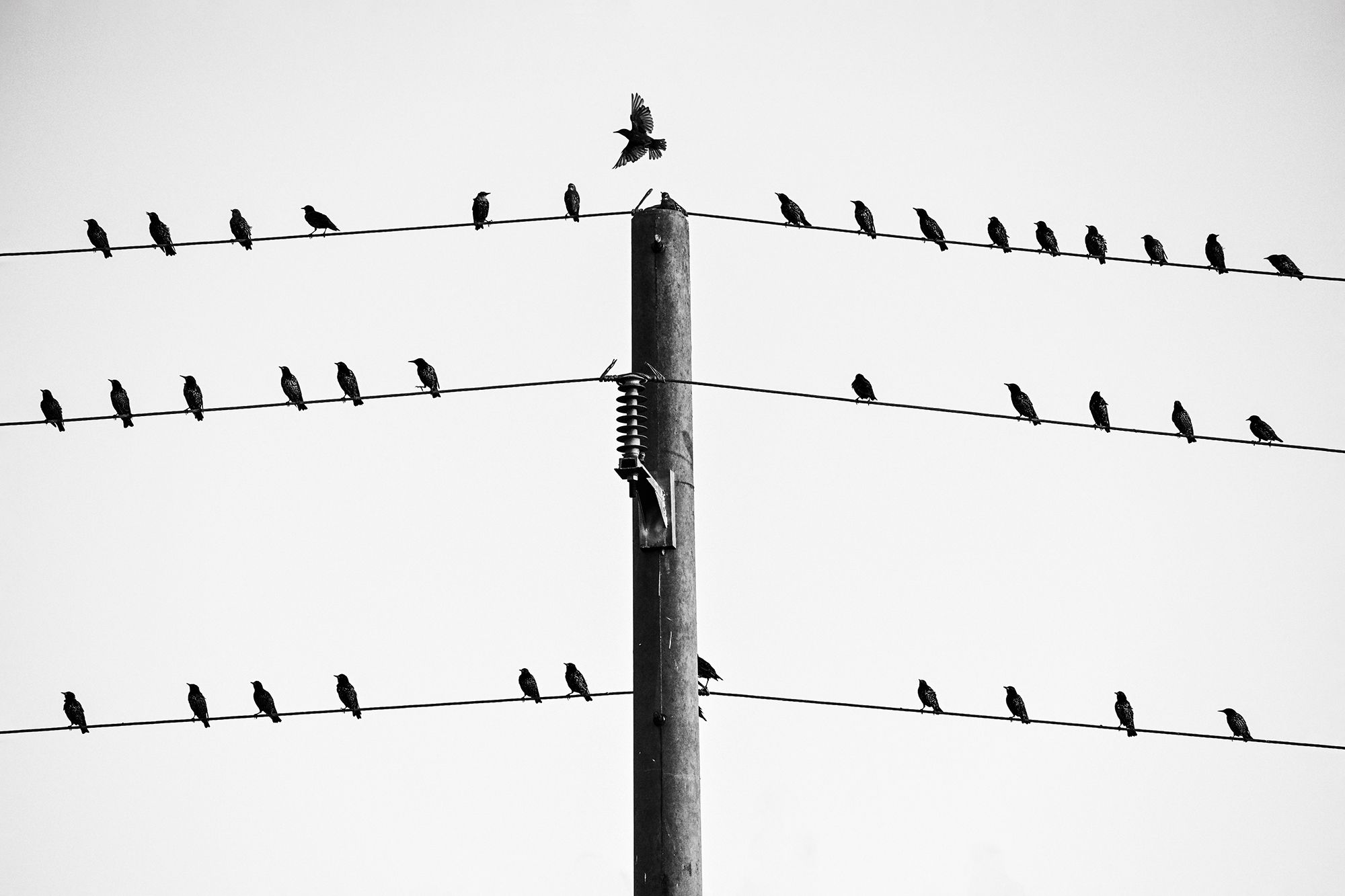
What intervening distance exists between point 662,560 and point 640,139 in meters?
7.77

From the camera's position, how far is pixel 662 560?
10.9 m

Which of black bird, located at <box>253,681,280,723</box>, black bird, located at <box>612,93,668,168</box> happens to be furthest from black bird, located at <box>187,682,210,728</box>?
black bird, located at <box>612,93,668,168</box>

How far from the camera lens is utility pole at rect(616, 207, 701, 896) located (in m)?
10.5

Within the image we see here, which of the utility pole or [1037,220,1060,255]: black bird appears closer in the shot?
the utility pole

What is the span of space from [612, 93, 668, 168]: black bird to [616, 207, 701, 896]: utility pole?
6602 millimetres

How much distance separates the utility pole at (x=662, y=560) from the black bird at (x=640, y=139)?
21.7ft

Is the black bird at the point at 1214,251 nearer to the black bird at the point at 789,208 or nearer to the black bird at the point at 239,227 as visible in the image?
the black bird at the point at 789,208

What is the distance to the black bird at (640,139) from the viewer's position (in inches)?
703

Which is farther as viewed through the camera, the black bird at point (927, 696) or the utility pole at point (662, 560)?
the black bird at point (927, 696)

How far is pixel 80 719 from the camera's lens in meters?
22.0

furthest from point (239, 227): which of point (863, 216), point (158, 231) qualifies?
point (863, 216)

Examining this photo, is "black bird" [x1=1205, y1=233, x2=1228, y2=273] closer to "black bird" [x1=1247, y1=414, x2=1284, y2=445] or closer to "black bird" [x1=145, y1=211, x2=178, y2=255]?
"black bird" [x1=1247, y1=414, x2=1284, y2=445]

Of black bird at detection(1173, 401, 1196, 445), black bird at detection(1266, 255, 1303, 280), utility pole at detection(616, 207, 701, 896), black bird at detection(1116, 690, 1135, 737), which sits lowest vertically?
utility pole at detection(616, 207, 701, 896)

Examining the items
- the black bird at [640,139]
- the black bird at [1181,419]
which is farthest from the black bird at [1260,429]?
the black bird at [640,139]
